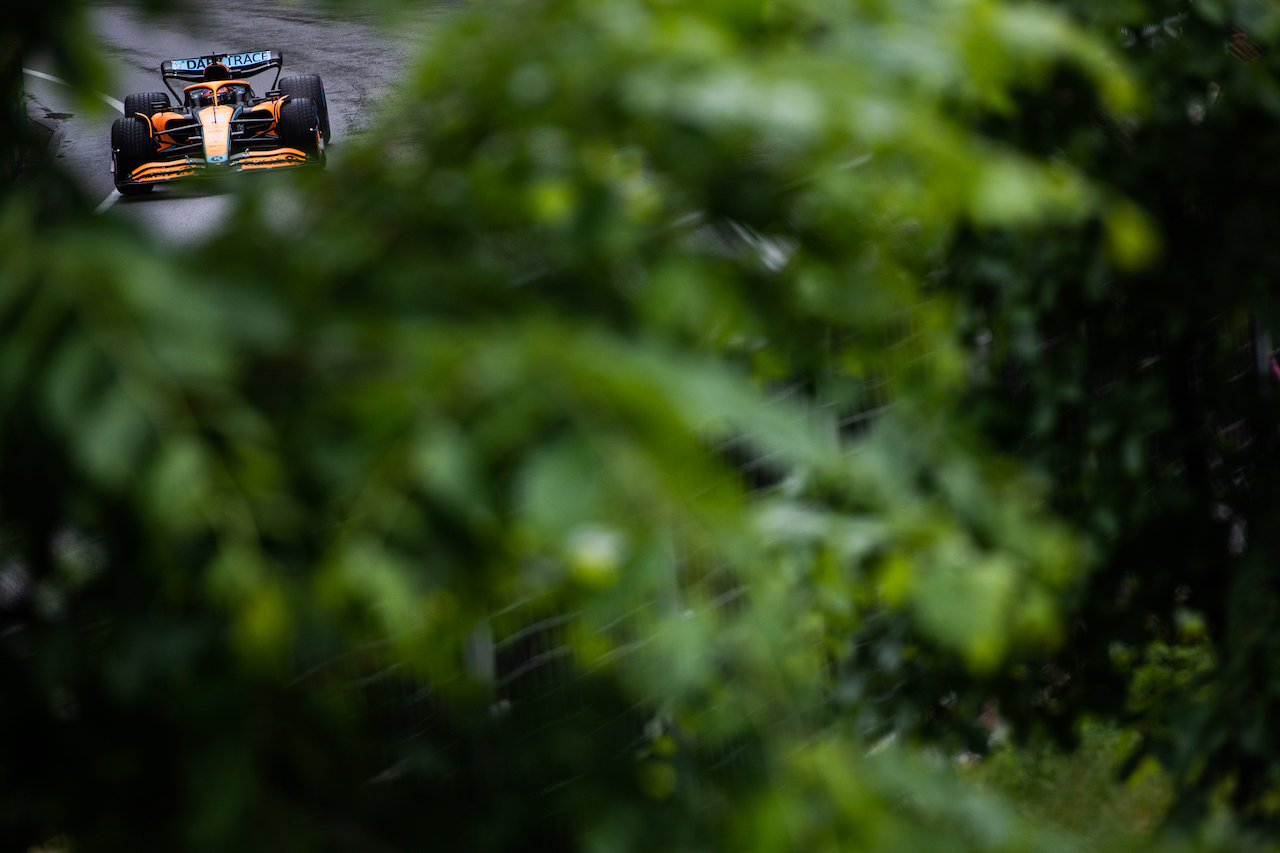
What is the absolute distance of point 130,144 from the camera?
1214 cm

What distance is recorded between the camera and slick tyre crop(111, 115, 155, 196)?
429 inches

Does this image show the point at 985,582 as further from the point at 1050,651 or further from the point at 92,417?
the point at 1050,651

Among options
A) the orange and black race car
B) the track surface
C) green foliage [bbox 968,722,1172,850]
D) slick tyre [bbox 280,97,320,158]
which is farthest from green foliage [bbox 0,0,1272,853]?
slick tyre [bbox 280,97,320,158]

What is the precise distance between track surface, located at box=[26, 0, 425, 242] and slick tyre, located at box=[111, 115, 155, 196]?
331 millimetres

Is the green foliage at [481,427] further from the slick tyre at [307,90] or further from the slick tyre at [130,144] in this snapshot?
the slick tyre at [307,90]

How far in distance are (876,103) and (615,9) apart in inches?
9.7

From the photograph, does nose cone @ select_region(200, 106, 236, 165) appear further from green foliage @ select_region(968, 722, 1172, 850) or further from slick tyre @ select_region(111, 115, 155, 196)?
green foliage @ select_region(968, 722, 1172, 850)

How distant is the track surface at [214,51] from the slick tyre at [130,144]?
0.33 meters

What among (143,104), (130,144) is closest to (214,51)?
(143,104)

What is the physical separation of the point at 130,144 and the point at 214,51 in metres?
6.45

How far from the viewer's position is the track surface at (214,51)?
3.51ft

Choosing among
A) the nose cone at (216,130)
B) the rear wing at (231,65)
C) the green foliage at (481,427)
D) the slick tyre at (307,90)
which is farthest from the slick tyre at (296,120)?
the green foliage at (481,427)

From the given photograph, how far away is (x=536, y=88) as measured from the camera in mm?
1029

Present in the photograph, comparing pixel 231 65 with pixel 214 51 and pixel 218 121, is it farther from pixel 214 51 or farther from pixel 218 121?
pixel 218 121
